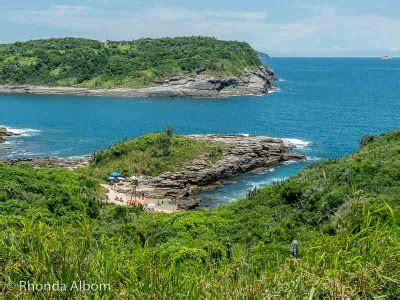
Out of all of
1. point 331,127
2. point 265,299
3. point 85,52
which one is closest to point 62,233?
point 265,299

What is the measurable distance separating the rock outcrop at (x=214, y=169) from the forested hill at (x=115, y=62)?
7118cm

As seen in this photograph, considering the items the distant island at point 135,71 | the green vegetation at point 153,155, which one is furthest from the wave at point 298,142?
the distant island at point 135,71

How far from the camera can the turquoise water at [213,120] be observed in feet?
225

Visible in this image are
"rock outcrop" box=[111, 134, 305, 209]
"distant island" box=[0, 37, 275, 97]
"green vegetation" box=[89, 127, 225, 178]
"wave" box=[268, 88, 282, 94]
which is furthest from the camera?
"wave" box=[268, 88, 282, 94]

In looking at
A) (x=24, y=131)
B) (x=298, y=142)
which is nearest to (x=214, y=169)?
(x=298, y=142)

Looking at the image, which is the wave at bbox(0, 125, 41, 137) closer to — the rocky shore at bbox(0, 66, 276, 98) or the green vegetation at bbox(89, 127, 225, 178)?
the green vegetation at bbox(89, 127, 225, 178)

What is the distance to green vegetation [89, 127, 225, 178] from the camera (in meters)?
53.7

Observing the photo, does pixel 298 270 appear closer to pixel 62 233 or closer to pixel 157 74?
pixel 62 233

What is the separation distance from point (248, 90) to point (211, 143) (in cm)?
7868

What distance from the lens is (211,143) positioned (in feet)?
205

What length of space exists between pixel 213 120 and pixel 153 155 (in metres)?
39.6

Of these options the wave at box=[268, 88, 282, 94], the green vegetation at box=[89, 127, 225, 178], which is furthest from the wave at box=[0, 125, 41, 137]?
the wave at box=[268, 88, 282, 94]

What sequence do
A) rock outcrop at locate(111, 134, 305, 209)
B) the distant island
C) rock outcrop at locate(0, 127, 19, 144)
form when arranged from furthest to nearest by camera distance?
the distant island
rock outcrop at locate(0, 127, 19, 144)
rock outcrop at locate(111, 134, 305, 209)

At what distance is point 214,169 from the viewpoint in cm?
5475
